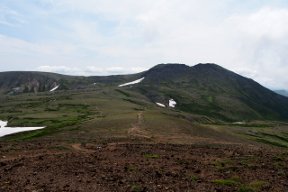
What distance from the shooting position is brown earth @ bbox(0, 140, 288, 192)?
2966 cm

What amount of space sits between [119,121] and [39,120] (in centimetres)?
3601

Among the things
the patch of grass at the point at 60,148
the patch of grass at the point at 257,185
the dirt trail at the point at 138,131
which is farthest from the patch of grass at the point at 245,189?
the dirt trail at the point at 138,131

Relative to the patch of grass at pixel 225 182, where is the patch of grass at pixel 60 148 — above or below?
below

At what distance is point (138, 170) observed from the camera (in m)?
35.4

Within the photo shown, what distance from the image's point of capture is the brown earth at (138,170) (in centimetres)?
2966

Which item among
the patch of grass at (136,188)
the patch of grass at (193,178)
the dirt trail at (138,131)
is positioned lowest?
the dirt trail at (138,131)

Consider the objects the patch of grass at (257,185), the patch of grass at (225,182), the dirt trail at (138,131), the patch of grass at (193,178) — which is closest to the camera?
the patch of grass at (257,185)

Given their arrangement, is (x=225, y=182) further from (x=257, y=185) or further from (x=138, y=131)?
(x=138, y=131)

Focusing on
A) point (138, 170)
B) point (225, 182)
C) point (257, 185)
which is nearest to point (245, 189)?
point (257, 185)

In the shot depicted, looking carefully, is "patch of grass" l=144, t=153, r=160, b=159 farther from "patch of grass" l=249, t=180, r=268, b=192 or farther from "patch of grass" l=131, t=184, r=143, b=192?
"patch of grass" l=131, t=184, r=143, b=192

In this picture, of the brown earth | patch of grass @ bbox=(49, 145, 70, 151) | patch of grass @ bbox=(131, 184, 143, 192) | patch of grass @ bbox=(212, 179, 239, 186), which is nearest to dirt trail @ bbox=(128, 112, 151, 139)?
patch of grass @ bbox=(49, 145, 70, 151)

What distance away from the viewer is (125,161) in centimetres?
4088

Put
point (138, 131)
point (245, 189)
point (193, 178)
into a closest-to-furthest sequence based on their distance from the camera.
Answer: point (245, 189), point (193, 178), point (138, 131)

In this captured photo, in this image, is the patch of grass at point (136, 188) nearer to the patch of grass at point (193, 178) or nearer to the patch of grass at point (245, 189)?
the patch of grass at point (193, 178)
